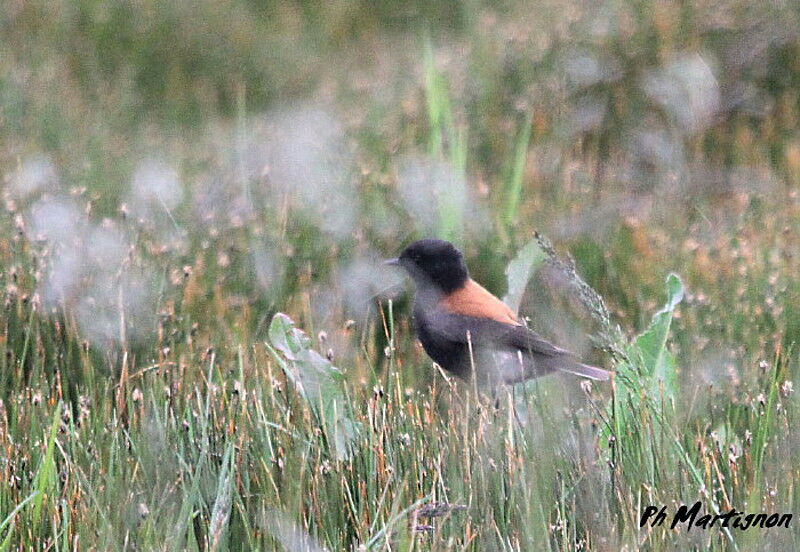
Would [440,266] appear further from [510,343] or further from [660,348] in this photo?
[660,348]

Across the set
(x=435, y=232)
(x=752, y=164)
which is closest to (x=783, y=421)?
(x=435, y=232)

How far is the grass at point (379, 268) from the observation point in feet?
9.50

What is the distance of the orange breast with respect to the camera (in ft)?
14.2

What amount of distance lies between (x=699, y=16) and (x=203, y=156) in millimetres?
2967

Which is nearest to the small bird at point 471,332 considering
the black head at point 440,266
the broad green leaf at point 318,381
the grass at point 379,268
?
the black head at point 440,266

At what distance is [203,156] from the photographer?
7125 millimetres

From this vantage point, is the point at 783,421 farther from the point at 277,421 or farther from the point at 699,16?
the point at 699,16

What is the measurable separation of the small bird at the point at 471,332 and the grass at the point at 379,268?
100 millimetres

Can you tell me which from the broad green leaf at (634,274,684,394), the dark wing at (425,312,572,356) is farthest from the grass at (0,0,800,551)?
the dark wing at (425,312,572,356)

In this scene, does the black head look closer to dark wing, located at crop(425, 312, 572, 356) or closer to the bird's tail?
dark wing, located at crop(425, 312, 572, 356)

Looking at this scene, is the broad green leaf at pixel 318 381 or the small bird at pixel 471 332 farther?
the small bird at pixel 471 332

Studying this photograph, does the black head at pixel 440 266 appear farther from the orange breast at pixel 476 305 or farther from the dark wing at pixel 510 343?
the dark wing at pixel 510 343

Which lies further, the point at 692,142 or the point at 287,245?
the point at 692,142

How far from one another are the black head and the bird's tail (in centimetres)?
71
